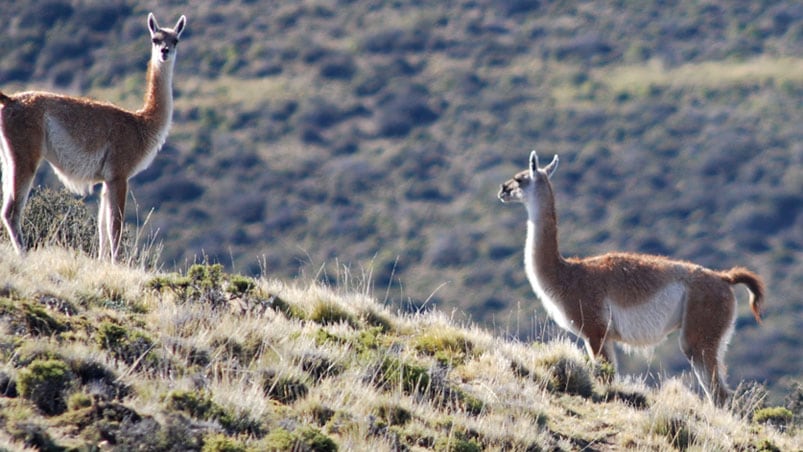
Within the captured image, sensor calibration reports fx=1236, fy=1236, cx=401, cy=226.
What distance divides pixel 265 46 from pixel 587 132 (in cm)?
2053

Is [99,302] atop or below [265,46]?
below

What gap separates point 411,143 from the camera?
218 feet

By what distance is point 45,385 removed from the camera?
20.2 ft

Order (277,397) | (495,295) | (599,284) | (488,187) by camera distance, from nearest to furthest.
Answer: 1. (277,397)
2. (599,284)
3. (495,295)
4. (488,187)

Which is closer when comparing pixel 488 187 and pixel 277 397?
pixel 277 397

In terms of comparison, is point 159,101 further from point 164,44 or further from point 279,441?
point 279,441

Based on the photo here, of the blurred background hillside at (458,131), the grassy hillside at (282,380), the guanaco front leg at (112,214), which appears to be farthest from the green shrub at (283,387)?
the blurred background hillside at (458,131)

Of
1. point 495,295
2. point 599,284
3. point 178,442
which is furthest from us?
point 495,295

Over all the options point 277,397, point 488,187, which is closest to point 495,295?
point 488,187

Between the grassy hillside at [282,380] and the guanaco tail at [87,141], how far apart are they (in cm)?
63

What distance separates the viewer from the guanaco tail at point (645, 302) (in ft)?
34.3

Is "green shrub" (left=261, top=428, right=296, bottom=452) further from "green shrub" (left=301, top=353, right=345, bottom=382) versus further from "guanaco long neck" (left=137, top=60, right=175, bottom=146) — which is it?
"guanaco long neck" (left=137, top=60, right=175, bottom=146)

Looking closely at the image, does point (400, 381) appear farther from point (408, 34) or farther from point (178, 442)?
point (408, 34)

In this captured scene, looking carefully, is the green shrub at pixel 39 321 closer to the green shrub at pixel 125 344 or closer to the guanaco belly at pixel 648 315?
the green shrub at pixel 125 344
